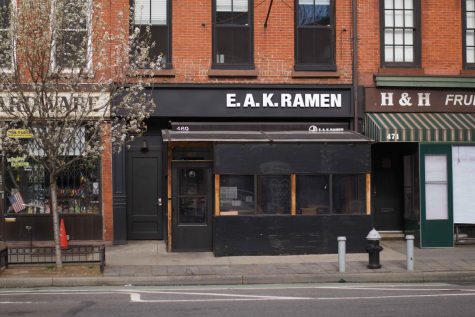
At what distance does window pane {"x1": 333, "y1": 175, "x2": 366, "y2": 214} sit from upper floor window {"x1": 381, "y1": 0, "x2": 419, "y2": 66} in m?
3.74

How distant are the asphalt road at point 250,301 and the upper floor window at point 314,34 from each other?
282 inches

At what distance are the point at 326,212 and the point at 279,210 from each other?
1175mm

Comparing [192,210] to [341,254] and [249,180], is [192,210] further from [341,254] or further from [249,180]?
[341,254]

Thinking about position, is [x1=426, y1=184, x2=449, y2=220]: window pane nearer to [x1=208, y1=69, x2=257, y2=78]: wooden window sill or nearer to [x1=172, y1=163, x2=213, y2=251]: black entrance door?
[x1=208, y1=69, x2=257, y2=78]: wooden window sill

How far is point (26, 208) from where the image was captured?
16469 mm

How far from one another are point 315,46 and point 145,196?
615cm

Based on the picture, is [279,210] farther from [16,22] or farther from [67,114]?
[16,22]

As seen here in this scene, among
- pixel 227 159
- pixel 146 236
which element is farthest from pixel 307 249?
pixel 146 236

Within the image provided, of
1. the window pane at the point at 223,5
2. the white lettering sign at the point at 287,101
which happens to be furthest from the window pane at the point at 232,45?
the white lettering sign at the point at 287,101

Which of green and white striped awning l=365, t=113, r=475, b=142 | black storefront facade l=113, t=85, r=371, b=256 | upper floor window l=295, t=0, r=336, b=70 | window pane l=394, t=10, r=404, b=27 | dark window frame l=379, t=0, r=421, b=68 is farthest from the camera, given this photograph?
window pane l=394, t=10, r=404, b=27

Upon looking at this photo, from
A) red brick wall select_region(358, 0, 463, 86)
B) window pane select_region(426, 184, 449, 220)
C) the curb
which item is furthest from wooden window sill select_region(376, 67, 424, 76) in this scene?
the curb

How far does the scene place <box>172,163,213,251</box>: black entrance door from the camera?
1580 cm

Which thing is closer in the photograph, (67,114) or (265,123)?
(67,114)

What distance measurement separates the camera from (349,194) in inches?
629
